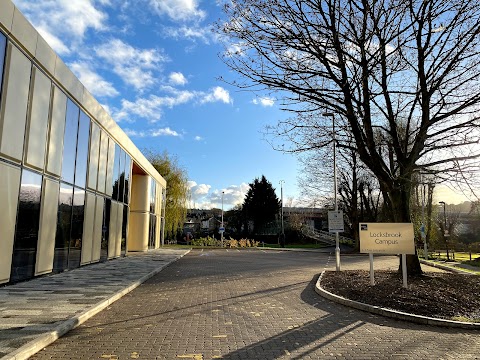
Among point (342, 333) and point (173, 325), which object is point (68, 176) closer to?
point (173, 325)

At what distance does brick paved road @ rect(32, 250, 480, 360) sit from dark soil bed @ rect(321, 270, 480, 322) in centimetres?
91

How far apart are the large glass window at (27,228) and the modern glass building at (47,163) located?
1.0 inches

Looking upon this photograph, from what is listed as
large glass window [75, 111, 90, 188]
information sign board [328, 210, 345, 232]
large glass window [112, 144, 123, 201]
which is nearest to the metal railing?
information sign board [328, 210, 345, 232]

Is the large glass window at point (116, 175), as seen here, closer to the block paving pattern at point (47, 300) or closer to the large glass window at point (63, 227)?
the large glass window at point (63, 227)

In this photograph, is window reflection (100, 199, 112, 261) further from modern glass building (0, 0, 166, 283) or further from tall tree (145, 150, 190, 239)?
tall tree (145, 150, 190, 239)

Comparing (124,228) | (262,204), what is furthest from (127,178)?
(262,204)

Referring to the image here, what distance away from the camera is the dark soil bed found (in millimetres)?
8023

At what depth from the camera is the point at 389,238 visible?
10.7 metres

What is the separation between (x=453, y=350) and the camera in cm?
560

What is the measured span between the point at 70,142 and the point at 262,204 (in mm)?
54940

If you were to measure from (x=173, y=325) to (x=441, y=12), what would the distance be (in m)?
10.5

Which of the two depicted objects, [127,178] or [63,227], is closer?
[63,227]

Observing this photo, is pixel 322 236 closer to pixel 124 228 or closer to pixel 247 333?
pixel 124 228

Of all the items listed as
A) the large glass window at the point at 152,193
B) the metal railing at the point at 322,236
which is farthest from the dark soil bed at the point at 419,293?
the metal railing at the point at 322,236
